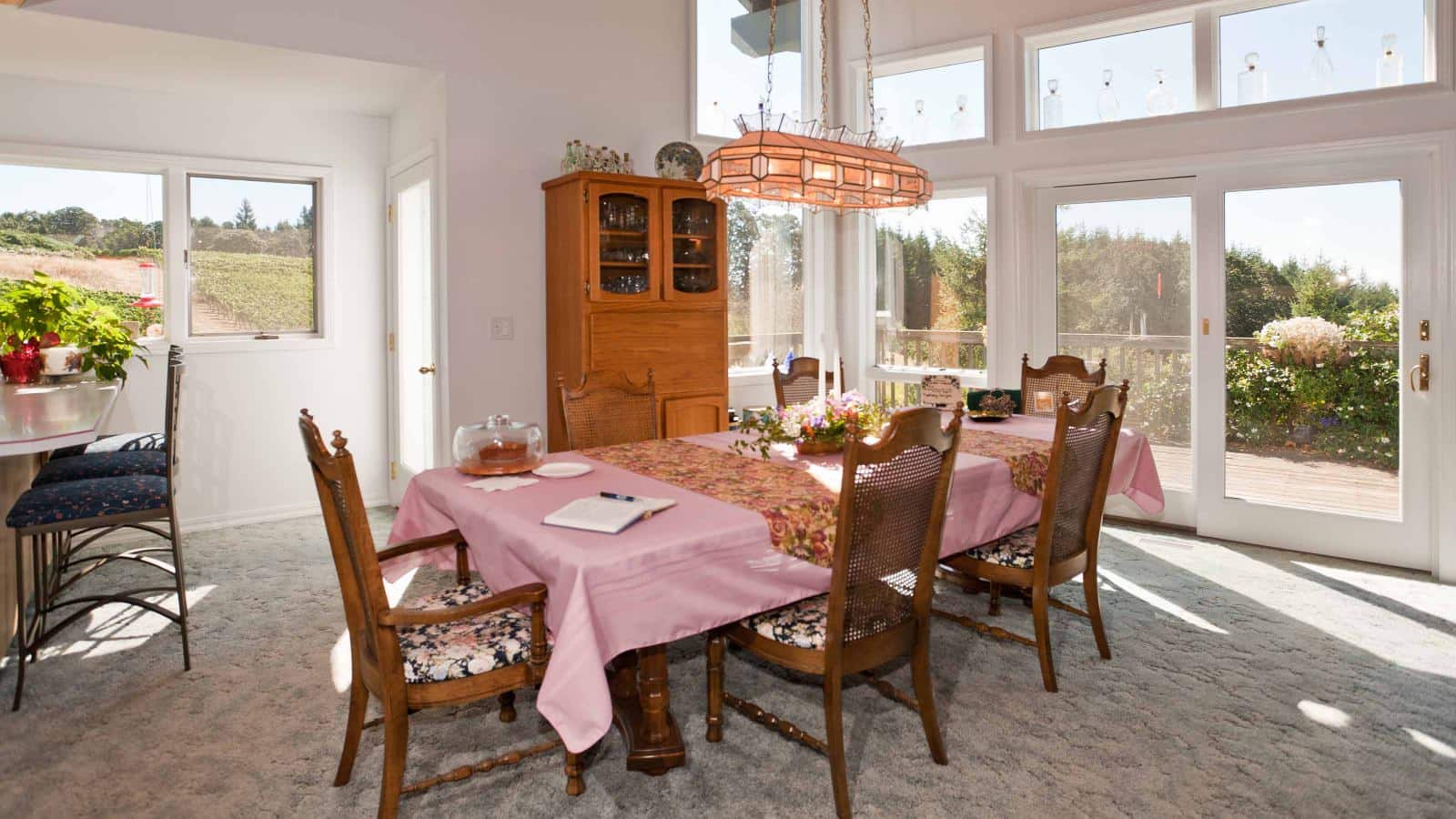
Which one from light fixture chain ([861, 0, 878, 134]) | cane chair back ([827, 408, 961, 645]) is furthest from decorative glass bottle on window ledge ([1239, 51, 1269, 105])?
cane chair back ([827, 408, 961, 645])

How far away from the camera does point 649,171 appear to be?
539cm

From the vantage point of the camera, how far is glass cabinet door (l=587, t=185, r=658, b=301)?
4.61 meters

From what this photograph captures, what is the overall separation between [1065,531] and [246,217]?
4.72 meters

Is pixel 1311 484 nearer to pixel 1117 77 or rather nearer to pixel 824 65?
pixel 1117 77

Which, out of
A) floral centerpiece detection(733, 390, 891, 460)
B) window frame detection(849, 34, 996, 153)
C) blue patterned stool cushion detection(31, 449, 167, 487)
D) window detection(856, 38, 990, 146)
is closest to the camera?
floral centerpiece detection(733, 390, 891, 460)

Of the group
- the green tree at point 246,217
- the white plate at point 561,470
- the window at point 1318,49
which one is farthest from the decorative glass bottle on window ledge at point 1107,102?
the green tree at point 246,217

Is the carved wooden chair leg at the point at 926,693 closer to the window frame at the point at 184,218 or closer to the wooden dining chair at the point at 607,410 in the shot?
the wooden dining chair at the point at 607,410

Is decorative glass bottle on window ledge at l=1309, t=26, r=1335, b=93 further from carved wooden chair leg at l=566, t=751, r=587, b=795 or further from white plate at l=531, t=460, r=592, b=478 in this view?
carved wooden chair leg at l=566, t=751, r=587, b=795

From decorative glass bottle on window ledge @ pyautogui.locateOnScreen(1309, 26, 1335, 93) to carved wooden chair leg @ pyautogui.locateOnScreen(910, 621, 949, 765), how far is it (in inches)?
146

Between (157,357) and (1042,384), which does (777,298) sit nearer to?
(1042,384)

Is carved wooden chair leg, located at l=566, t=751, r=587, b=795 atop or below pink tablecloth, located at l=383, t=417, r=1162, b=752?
below

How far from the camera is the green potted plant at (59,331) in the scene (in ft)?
11.8

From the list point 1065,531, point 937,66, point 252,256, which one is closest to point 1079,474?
point 1065,531

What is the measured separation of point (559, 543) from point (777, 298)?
4129 mm
